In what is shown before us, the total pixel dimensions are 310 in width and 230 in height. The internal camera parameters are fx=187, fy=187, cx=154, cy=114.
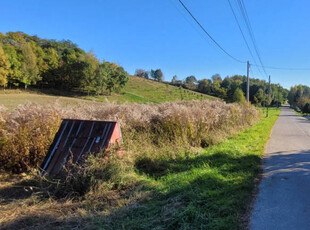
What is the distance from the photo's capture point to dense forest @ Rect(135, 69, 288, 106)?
55.2 m

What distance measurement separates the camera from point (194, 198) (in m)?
3.40

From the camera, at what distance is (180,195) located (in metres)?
3.49

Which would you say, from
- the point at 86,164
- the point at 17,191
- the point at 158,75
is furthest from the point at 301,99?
the point at 158,75

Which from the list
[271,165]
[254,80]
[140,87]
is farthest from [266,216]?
[254,80]

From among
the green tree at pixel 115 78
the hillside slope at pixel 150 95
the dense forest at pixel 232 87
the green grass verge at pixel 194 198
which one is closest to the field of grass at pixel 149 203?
the green grass verge at pixel 194 198

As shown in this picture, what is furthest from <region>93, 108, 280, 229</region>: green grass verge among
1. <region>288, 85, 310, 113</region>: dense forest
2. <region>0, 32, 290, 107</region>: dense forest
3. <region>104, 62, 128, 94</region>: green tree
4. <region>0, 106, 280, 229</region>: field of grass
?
<region>288, 85, 310, 113</region>: dense forest

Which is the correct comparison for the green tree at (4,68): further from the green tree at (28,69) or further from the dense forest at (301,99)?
the dense forest at (301,99)

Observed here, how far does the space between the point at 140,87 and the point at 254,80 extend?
198ft

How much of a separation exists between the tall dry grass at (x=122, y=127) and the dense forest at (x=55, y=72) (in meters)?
43.9

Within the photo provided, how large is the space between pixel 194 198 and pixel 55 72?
198 feet

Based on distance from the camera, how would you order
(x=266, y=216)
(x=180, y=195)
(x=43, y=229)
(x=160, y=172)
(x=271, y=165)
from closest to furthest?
(x=43, y=229), (x=266, y=216), (x=180, y=195), (x=160, y=172), (x=271, y=165)

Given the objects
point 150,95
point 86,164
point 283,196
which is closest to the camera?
point 283,196

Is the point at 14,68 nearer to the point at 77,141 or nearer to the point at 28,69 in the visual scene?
the point at 28,69

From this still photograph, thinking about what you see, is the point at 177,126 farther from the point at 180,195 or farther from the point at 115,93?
the point at 115,93
